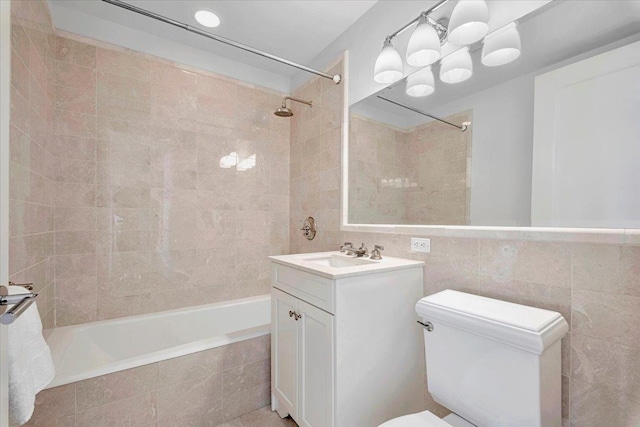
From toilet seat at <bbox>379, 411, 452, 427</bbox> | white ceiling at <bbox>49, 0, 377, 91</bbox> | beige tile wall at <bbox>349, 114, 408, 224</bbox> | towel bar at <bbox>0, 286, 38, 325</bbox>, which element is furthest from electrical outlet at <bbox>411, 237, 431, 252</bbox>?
white ceiling at <bbox>49, 0, 377, 91</bbox>

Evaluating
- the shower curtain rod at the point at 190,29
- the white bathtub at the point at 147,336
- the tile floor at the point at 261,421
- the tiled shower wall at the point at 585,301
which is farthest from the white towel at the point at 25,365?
the tiled shower wall at the point at 585,301

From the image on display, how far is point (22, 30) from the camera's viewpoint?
52.7 inches

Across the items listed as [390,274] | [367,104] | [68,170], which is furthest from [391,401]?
[68,170]

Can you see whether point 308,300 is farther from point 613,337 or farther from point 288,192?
point 288,192

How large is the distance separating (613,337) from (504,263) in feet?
1.25

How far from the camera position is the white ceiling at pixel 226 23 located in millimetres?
1834

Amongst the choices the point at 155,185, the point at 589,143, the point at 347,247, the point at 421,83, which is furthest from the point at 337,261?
the point at 155,185

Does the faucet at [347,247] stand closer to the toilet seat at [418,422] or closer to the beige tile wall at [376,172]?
the beige tile wall at [376,172]

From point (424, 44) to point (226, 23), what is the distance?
1507 millimetres

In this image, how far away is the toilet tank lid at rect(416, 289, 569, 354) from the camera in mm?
858

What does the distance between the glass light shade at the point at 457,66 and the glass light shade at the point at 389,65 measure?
0.84 ft

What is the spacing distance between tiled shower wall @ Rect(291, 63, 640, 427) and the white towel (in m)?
1.68

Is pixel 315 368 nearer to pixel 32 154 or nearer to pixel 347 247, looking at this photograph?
pixel 347 247

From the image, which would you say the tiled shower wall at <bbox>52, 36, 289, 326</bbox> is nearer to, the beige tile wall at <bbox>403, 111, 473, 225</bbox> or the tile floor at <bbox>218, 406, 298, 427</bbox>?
the tile floor at <bbox>218, 406, 298, 427</bbox>
